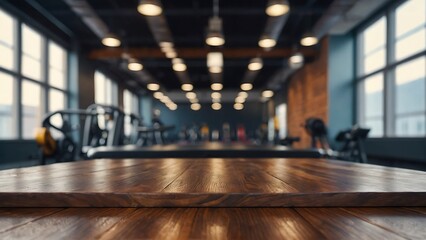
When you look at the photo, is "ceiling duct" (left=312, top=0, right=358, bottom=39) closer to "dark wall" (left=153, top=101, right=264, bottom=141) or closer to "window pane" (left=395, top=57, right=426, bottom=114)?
"window pane" (left=395, top=57, right=426, bottom=114)

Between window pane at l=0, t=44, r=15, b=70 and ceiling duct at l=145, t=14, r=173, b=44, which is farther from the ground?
ceiling duct at l=145, t=14, r=173, b=44

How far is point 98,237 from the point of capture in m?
0.50

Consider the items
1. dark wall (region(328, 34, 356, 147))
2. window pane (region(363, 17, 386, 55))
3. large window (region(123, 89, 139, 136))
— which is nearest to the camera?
window pane (region(363, 17, 386, 55))

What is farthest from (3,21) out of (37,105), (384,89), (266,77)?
(266,77)

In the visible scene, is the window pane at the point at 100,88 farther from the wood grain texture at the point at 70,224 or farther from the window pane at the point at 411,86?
the wood grain texture at the point at 70,224

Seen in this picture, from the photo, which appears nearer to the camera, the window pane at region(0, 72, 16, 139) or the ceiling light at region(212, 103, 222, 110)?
the window pane at region(0, 72, 16, 139)

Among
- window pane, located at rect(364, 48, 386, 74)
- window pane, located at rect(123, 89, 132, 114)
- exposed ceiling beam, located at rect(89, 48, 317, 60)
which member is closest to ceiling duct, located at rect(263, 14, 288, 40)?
exposed ceiling beam, located at rect(89, 48, 317, 60)

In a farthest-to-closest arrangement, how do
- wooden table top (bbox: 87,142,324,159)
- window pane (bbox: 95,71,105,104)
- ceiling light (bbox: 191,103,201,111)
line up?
ceiling light (bbox: 191,103,201,111), window pane (bbox: 95,71,105,104), wooden table top (bbox: 87,142,324,159)

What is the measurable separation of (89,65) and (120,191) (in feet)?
29.4

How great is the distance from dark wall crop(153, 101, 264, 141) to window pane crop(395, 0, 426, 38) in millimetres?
13370

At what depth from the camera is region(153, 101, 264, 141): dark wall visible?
19.1m

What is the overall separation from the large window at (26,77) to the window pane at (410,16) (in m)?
6.67

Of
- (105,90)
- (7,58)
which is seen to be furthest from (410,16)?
(105,90)

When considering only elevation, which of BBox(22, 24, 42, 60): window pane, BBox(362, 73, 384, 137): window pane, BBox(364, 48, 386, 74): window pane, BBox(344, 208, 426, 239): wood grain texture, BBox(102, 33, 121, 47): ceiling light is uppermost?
BBox(22, 24, 42, 60): window pane
